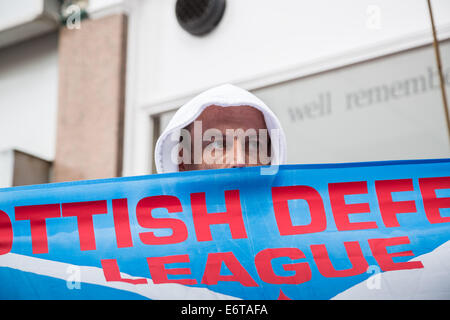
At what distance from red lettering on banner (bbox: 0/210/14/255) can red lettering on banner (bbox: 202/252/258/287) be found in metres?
0.61

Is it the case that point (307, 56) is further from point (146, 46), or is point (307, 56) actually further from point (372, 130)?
point (146, 46)

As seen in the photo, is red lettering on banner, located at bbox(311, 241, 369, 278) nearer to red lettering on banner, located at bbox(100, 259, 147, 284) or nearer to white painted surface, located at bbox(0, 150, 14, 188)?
red lettering on banner, located at bbox(100, 259, 147, 284)

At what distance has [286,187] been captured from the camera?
4.90ft

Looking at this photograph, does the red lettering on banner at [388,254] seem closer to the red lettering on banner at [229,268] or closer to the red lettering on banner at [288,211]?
the red lettering on banner at [288,211]

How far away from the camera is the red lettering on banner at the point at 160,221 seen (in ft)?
4.80

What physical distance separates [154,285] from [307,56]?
237 centimetres

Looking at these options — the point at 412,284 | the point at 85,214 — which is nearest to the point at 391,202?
the point at 412,284

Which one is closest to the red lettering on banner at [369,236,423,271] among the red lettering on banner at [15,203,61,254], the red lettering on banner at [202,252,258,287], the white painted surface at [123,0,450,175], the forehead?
the red lettering on banner at [202,252,258,287]

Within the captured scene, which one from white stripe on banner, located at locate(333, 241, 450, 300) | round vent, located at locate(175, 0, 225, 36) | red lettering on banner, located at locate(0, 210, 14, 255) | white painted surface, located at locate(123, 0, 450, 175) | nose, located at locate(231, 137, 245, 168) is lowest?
white stripe on banner, located at locate(333, 241, 450, 300)

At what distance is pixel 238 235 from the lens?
1.43 m

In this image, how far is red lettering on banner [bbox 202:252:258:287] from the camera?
137 centimetres

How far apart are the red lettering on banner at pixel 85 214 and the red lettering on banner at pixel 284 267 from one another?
49cm

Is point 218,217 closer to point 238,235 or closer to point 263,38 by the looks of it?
point 238,235

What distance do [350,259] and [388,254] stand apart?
101 mm
